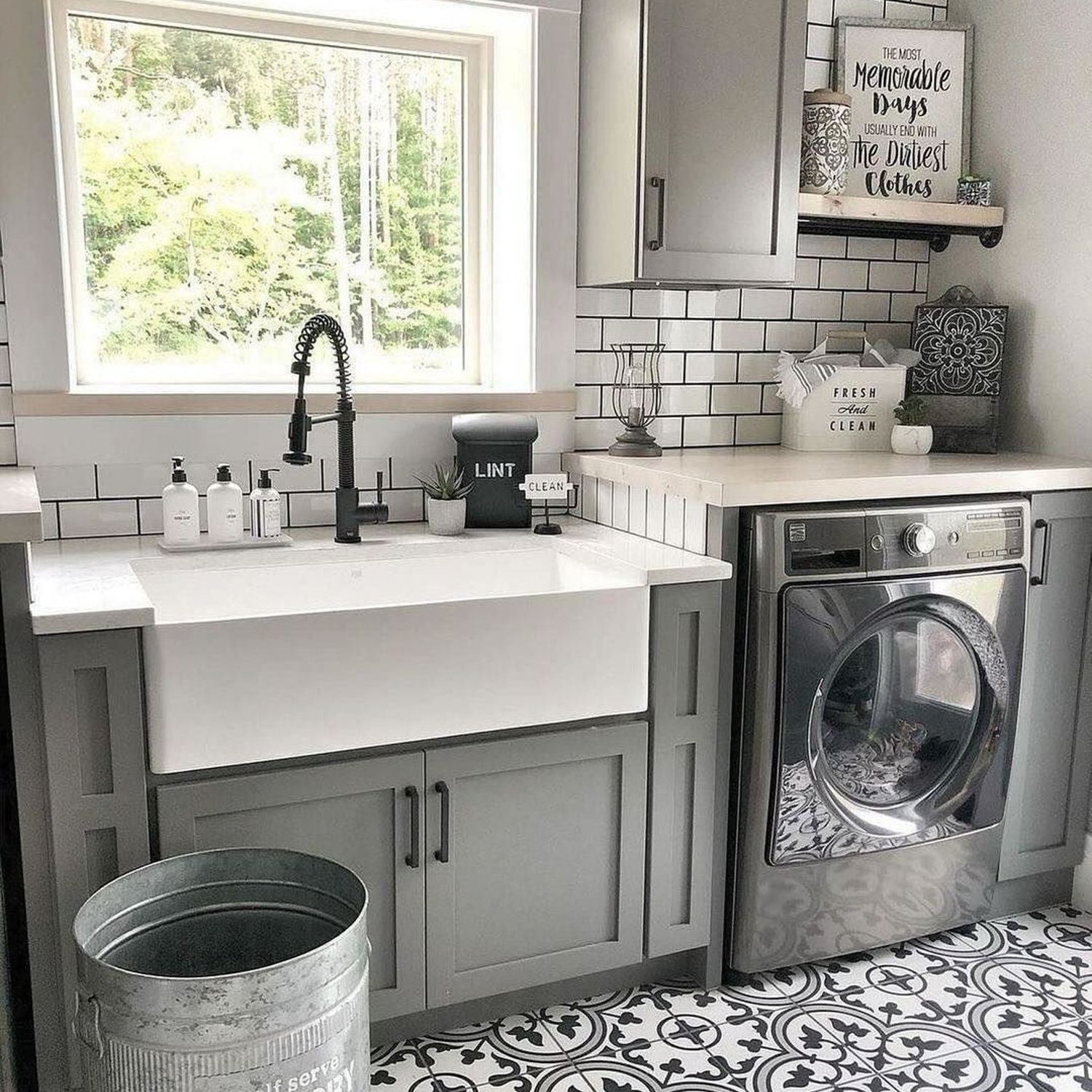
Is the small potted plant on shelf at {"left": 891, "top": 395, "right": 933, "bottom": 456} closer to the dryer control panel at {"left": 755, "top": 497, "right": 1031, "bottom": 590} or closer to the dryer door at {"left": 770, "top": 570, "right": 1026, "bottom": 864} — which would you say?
the dryer control panel at {"left": 755, "top": 497, "right": 1031, "bottom": 590}

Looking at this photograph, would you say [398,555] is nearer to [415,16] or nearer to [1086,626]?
[415,16]

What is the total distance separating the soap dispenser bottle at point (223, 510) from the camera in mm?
2432

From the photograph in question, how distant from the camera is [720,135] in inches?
101

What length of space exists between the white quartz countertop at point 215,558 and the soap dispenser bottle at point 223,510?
0.15ft

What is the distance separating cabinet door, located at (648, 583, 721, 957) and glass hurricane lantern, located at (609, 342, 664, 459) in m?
0.61

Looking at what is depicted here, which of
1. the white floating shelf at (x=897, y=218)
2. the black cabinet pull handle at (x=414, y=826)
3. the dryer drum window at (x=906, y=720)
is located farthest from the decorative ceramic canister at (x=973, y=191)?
the black cabinet pull handle at (x=414, y=826)

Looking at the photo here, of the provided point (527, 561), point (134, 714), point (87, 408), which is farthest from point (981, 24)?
point (134, 714)

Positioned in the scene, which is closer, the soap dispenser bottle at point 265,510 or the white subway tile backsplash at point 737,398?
the soap dispenser bottle at point 265,510

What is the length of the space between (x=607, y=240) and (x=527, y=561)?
78 cm

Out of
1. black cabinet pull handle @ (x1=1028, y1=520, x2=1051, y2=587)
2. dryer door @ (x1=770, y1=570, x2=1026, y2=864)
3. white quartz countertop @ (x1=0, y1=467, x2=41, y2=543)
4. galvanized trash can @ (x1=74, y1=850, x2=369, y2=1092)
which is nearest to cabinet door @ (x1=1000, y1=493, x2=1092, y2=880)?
black cabinet pull handle @ (x1=1028, y1=520, x2=1051, y2=587)

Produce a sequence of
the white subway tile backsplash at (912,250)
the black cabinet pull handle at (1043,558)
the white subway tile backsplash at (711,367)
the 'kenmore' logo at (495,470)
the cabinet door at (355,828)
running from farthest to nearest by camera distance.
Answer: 1. the white subway tile backsplash at (912,250)
2. the white subway tile backsplash at (711,367)
3. the 'kenmore' logo at (495,470)
4. the black cabinet pull handle at (1043,558)
5. the cabinet door at (355,828)

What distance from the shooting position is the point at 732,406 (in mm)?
3107

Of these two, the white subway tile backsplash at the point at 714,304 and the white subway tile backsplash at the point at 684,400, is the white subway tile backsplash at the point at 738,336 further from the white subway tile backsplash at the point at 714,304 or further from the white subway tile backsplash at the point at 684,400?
the white subway tile backsplash at the point at 684,400

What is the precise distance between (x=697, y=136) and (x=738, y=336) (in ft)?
2.18
